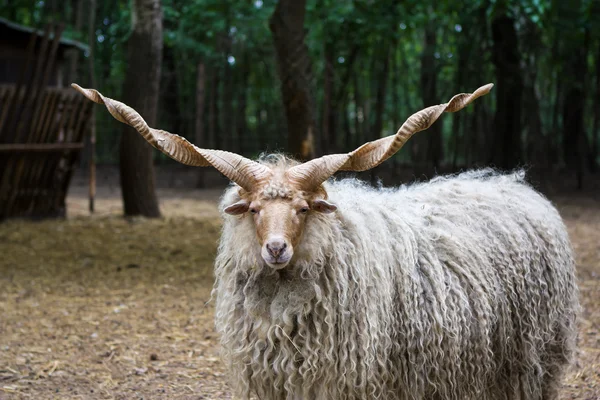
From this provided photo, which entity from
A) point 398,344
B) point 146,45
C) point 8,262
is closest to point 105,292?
point 8,262

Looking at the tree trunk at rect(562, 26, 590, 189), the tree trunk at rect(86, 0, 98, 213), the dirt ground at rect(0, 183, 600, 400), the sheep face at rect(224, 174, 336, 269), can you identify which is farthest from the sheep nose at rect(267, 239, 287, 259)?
the tree trunk at rect(562, 26, 590, 189)

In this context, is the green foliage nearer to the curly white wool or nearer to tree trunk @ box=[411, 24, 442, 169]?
tree trunk @ box=[411, 24, 442, 169]

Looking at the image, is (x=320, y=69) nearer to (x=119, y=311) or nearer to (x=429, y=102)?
(x=429, y=102)

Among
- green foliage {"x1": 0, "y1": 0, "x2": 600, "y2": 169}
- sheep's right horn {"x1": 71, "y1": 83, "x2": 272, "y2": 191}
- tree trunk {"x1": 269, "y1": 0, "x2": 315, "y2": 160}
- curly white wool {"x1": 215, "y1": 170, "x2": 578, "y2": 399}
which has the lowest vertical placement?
curly white wool {"x1": 215, "y1": 170, "x2": 578, "y2": 399}

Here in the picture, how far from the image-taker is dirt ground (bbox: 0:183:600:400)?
4363mm

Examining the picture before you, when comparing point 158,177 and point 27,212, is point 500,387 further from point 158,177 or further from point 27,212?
point 158,177

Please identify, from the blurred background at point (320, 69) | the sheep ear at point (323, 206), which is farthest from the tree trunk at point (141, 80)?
the sheep ear at point (323, 206)

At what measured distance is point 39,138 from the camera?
10227 mm

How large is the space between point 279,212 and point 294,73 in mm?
5039

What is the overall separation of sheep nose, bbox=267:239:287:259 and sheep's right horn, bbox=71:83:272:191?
39 cm

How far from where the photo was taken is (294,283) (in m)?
3.22

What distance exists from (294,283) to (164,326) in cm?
259

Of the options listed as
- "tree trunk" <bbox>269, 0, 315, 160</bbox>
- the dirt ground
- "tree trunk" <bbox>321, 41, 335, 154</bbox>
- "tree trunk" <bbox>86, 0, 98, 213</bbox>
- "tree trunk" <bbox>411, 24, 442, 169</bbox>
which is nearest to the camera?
the dirt ground

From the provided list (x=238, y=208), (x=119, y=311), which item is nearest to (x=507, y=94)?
(x=119, y=311)
